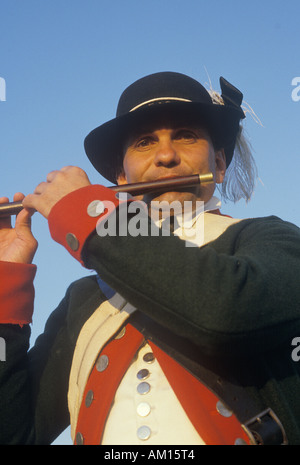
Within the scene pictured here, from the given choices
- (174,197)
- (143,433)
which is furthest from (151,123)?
(143,433)

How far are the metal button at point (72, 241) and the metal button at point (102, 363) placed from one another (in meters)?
0.65

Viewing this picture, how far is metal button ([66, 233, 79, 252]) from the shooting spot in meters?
2.18

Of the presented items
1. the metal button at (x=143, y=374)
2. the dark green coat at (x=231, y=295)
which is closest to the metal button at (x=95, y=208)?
the dark green coat at (x=231, y=295)

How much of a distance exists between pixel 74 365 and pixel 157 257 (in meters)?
1.10

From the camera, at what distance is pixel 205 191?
11.0ft

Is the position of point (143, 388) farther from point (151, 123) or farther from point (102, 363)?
point (151, 123)

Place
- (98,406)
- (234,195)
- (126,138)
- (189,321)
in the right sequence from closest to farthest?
(189,321) < (98,406) < (126,138) < (234,195)

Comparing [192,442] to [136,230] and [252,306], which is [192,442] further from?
[136,230]

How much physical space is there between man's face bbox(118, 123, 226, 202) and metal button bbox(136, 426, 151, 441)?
4.59 feet

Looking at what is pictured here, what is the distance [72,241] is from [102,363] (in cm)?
70

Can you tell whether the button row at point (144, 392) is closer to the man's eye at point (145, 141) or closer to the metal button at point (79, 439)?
the metal button at point (79, 439)

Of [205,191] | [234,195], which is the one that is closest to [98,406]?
[205,191]

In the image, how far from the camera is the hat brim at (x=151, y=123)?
3.48 metres

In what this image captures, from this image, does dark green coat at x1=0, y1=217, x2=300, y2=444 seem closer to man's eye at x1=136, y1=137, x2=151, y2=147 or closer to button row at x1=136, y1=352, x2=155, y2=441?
button row at x1=136, y1=352, x2=155, y2=441
